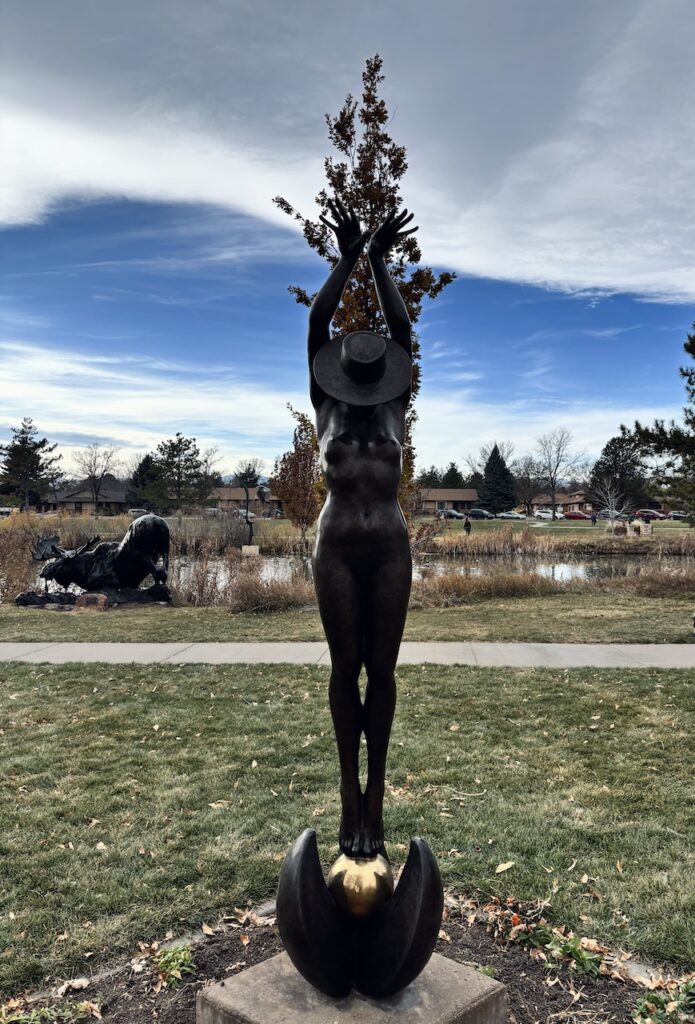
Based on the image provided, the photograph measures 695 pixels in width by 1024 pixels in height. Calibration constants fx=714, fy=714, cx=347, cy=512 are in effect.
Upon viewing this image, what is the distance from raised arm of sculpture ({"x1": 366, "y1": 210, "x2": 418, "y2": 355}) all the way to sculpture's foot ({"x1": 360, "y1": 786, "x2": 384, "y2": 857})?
79.8 inches

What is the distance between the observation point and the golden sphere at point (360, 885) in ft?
9.76

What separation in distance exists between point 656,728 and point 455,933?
13.0ft

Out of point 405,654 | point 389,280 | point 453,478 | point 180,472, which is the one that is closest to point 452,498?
point 453,478

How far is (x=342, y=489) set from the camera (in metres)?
3.04

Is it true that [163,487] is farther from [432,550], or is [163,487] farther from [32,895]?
[32,895]

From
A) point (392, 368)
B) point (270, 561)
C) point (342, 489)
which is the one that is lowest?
point (270, 561)

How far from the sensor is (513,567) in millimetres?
25281

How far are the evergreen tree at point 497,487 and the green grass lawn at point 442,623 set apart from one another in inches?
2558

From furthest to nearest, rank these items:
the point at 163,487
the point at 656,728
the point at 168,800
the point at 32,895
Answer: the point at 163,487 < the point at 656,728 < the point at 168,800 < the point at 32,895

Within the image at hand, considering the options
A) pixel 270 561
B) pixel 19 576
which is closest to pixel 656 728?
pixel 19 576

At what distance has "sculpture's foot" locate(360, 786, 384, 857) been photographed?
10.0 ft

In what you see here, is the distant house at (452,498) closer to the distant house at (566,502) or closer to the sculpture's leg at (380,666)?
the distant house at (566,502)

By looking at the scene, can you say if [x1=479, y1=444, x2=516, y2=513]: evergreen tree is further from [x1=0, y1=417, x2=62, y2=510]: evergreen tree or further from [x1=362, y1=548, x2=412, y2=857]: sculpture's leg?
[x1=362, y1=548, x2=412, y2=857]: sculpture's leg

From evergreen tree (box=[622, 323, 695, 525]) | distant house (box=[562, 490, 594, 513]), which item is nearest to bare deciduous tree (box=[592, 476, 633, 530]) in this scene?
distant house (box=[562, 490, 594, 513])
